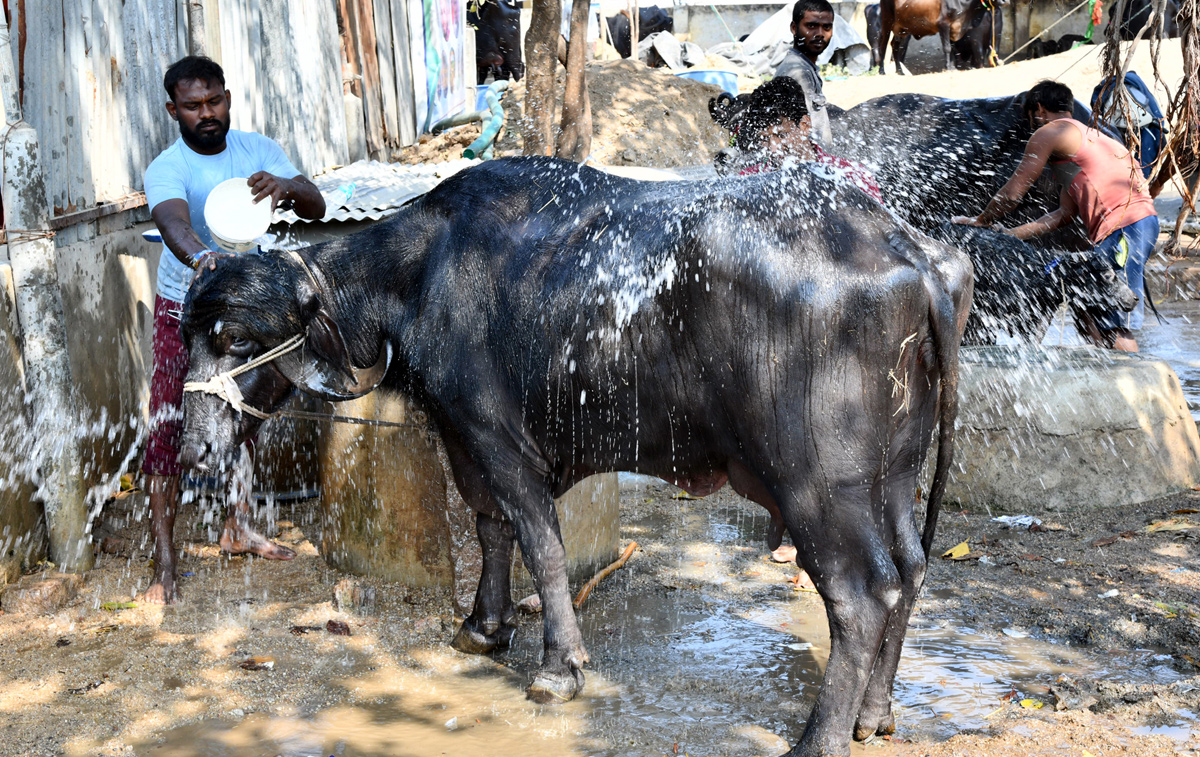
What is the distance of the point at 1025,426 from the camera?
5.25 meters

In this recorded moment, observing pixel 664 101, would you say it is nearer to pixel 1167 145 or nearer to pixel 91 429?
pixel 91 429

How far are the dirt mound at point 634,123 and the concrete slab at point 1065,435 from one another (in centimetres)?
539

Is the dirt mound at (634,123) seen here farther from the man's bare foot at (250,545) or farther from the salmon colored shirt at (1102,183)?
the man's bare foot at (250,545)

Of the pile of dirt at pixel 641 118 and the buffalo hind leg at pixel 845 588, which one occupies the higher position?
the pile of dirt at pixel 641 118

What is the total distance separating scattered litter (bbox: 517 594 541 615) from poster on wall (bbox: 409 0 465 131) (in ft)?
29.0

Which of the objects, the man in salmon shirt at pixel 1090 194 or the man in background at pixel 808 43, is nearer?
the man in background at pixel 808 43

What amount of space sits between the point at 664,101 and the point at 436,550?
728 centimetres

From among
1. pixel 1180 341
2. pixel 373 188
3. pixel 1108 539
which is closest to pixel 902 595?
pixel 1108 539

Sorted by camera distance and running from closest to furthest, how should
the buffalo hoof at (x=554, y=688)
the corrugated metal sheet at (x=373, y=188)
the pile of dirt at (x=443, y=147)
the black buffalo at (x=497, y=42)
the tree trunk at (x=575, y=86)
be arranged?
the buffalo hoof at (x=554, y=688) < the corrugated metal sheet at (x=373, y=188) < the tree trunk at (x=575, y=86) < the pile of dirt at (x=443, y=147) < the black buffalo at (x=497, y=42)

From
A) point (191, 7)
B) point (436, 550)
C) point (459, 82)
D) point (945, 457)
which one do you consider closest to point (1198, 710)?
point (945, 457)

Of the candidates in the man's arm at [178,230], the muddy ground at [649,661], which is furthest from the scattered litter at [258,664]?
the man's arm at [178,230]

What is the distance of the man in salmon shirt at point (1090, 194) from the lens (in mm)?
5867

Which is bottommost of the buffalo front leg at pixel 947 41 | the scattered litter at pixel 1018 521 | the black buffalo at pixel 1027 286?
the scattered litter at pixel 1018 521

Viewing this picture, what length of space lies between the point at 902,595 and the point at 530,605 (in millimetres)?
1632
